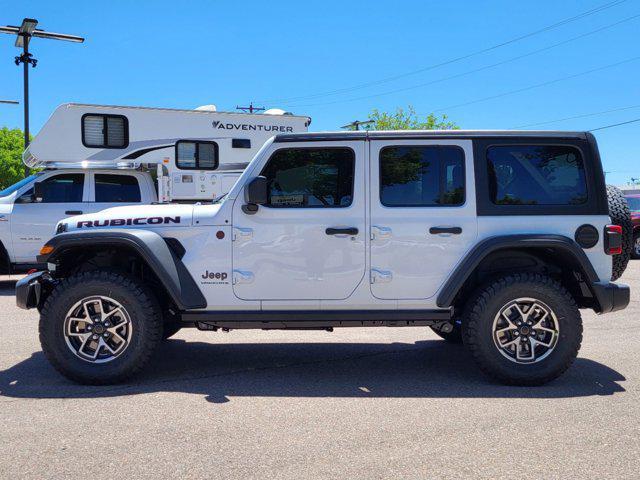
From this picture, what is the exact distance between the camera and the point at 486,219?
4707mm

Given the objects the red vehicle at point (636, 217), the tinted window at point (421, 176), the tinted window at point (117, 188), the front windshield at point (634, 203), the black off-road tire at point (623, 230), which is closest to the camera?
the tinted window at point (421, 176)

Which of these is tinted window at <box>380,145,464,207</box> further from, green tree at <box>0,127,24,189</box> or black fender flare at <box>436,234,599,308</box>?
green tree at <box>0,127,24,189</box>

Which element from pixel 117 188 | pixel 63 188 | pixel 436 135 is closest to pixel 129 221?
pixel 436 135

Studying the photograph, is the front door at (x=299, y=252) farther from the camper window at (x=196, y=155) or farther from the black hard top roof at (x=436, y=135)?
the camper window at (x=196, y=155)

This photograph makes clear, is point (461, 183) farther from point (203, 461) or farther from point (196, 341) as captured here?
point (196, 341)

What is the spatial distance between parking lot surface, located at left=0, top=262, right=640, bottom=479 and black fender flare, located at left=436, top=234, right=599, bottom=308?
0.79m

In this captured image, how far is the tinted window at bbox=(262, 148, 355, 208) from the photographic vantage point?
15.7 ft

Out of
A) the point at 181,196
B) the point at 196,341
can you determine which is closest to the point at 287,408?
the point at 196,341

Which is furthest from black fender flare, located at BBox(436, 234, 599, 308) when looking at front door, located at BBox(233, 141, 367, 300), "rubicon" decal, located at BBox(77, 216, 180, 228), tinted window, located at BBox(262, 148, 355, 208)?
"rubicon" decal, located at BBox(77, 216, 180, 228)

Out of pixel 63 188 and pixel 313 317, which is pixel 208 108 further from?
pixel 313 317

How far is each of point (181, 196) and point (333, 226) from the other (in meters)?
6.17

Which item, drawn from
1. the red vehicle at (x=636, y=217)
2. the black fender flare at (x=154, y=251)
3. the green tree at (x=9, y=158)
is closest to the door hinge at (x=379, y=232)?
the black fender flare at (x=154, y=251)

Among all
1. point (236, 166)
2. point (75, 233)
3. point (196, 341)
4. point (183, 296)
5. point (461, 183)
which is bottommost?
point (196, 341)

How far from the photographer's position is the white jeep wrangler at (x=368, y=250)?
15.1 ft
